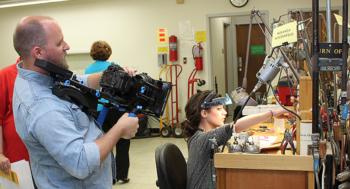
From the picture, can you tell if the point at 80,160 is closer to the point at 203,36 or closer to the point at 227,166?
the point at 227,166

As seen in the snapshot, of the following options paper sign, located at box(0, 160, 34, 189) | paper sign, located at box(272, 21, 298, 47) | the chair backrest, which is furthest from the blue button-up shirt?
paper sign, located at box(272, 21, 298, 47)

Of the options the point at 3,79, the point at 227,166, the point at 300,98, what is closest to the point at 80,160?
the point at 227,166

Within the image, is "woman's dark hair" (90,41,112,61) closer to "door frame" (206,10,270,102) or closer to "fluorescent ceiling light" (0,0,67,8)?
"door frame" (206,10,270,102)

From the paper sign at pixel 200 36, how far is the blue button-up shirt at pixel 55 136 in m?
4.98

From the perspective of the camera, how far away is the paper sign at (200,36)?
20.5 ft

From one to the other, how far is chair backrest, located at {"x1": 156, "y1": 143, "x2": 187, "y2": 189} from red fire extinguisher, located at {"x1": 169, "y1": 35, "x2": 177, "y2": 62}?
443 centimetres

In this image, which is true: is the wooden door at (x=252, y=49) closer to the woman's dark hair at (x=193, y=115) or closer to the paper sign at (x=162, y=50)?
the paper sign at (x=162, y=50)

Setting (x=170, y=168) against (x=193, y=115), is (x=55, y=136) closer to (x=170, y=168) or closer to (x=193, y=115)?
(x=170, y=168)

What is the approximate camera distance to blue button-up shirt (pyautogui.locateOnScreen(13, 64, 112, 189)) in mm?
1214

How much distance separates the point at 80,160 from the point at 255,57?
620 centimetres

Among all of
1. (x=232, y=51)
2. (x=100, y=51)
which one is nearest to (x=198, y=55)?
(x=232, y=51)

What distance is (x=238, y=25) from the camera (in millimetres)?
7191

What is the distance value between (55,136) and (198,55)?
5142 millimetres

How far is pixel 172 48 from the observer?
6.31 metres
